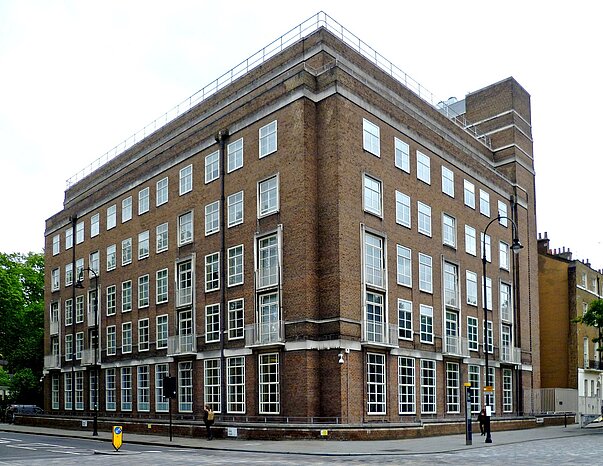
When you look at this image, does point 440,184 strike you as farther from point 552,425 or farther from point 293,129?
point 552,425

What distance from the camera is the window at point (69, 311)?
56606mm

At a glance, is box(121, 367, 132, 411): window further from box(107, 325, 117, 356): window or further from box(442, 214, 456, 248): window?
box(442, 214, 456, 248): window

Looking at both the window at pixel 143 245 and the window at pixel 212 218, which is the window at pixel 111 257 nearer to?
the window at pixel 143 245

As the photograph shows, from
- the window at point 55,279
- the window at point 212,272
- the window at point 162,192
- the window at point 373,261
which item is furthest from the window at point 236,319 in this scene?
the window at point 55,279

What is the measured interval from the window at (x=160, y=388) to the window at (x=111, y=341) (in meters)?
6.27

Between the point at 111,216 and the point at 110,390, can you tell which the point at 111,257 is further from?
the point at 110,390

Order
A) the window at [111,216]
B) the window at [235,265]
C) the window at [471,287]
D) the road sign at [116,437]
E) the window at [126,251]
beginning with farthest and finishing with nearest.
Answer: the window at [111,216], the window at [126,251], the window at [471,287], the window at [235,265], the road sign at [116,437]

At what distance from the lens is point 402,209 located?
133ft

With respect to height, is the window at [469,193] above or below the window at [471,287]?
above

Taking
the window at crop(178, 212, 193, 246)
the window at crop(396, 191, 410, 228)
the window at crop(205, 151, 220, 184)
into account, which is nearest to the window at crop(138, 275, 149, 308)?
the window at crop(178, 212, 193, 246)

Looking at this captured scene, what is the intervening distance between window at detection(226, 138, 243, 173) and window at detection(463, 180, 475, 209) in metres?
14.9

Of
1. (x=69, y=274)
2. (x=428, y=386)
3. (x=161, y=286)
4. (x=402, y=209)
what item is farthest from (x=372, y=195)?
(x=69, y=274)

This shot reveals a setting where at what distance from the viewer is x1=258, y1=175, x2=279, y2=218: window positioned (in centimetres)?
3756

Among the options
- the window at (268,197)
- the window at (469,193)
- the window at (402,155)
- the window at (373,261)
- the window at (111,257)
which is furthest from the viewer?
the window at (111,257)
